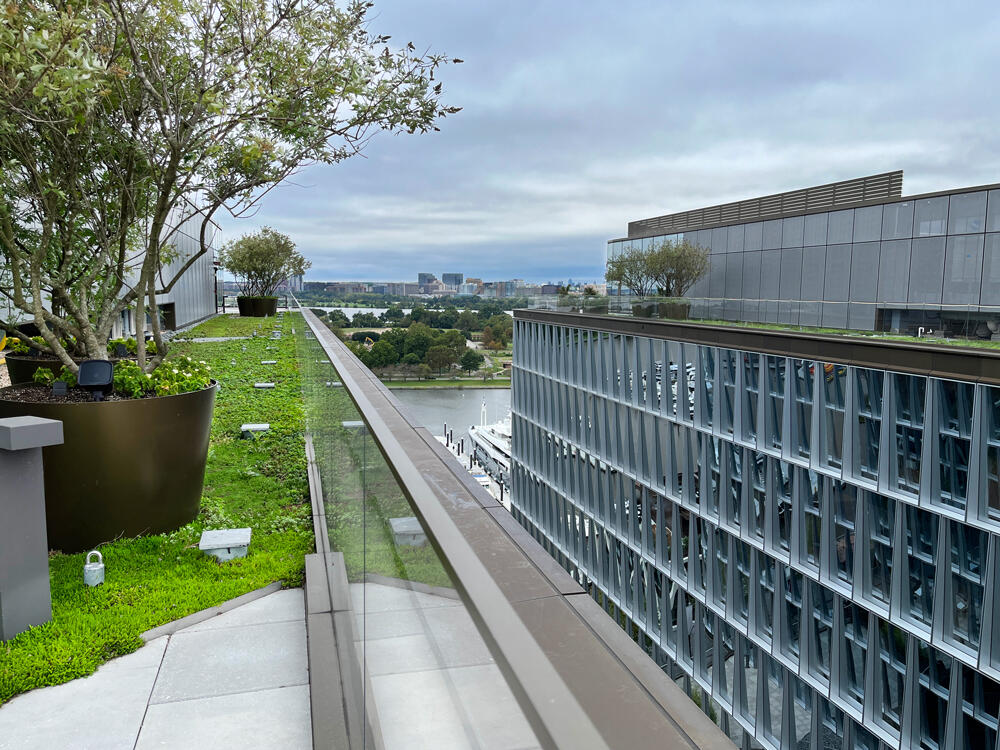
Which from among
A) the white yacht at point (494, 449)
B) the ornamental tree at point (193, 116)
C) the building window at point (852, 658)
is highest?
the ornamental tree at point (193, 116)

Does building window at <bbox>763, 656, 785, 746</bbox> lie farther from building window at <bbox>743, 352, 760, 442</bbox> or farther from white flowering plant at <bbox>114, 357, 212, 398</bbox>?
white flowering plant at <bbox>114, 357, 212, 398</bbox>

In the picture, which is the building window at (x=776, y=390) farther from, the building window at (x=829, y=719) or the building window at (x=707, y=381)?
the building window at (x=829, y=719)

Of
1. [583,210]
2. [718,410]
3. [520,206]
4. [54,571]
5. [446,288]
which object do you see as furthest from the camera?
[520,206]

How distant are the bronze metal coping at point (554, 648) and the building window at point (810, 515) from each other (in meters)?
31.8

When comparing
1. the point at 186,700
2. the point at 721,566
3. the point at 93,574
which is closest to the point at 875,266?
the point at 721,566

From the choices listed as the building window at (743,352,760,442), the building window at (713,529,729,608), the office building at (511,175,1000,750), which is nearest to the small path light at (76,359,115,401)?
the office building at (511,175,1000,750)

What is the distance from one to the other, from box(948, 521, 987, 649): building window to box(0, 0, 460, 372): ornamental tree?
26.2 m

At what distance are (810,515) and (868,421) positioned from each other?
6346 millimetres

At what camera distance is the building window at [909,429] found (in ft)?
80.6

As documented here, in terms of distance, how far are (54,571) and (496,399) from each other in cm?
12692

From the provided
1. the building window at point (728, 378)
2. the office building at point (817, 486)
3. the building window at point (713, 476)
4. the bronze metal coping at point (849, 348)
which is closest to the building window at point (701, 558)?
the office building at point (817, 486)

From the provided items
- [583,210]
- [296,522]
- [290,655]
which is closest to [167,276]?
[296,522]

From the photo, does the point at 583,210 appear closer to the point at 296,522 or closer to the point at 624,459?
the point at 624,459

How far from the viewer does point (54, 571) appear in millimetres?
4645
